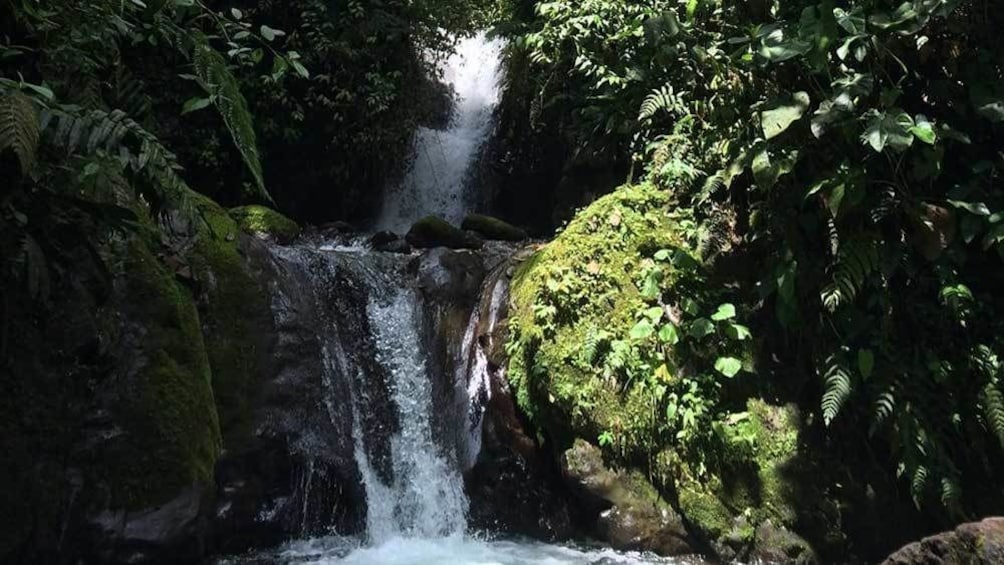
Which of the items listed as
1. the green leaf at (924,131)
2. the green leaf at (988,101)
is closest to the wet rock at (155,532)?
the green leaf at (924,131)

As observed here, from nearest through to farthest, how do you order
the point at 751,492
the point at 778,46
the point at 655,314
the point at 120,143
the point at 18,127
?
the point at 18,127
the point at 120,143
the point at 778,46
the point at 751,492
the point at 655,314

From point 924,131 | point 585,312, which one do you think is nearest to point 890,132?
point 924,131

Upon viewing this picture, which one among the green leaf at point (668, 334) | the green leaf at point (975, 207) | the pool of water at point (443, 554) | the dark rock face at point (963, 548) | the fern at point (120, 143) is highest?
the green leaf at point (975, 207)

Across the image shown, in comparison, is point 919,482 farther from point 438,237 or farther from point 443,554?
point 438,237

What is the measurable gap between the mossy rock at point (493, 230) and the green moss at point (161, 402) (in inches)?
195

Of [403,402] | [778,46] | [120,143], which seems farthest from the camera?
[403,402]

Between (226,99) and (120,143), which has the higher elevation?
(226,99)

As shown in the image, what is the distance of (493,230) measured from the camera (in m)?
9.63

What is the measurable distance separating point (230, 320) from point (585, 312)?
259 centimetres

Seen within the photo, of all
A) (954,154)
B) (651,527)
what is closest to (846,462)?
(651,527)

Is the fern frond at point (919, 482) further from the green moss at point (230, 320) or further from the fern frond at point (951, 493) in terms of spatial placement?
the green moss at point (230, 320)

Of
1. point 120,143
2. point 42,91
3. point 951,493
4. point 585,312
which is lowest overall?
point 951,493

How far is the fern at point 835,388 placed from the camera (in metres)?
4.63

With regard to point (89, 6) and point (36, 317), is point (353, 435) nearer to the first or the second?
point (36, 317)
